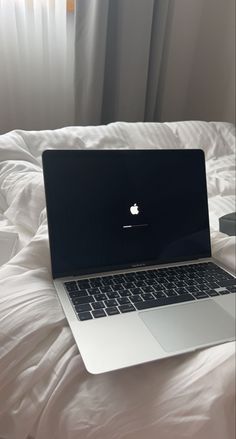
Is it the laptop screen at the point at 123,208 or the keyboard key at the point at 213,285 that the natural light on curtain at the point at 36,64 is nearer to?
the laptop screen at the point at 123,208

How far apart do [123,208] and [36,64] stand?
121 cm

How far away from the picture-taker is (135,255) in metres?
0.62

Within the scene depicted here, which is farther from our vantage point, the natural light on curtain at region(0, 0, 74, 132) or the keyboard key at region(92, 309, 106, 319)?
the natural light on curtain at region(0, 0, 74, 132)

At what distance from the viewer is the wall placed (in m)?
1.88

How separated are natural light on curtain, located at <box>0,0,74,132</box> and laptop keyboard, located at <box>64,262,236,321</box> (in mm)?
1256

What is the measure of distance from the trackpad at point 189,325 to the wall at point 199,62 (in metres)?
1.64

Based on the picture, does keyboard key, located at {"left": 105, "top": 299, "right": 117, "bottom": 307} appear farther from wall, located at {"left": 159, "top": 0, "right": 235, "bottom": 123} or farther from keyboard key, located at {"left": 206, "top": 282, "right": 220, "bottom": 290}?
wall, located at {"left": 159, "top": 0, "right": 235, "bottom": 123}

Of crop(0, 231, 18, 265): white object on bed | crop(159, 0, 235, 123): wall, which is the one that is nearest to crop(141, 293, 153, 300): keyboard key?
crop(0, 231, 18, 265): white object on bed

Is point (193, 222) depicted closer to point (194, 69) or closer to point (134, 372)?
point (134, 372)

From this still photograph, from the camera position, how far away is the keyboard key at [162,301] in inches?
20.2

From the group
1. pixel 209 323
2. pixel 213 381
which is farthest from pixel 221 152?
pixel 213 381

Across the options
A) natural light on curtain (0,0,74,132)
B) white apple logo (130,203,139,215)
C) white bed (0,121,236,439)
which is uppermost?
natural light on curtain (0,0,74,132)

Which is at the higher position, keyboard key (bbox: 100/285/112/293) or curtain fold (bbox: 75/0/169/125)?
curtain fold (bbox: 75/0/169/125)

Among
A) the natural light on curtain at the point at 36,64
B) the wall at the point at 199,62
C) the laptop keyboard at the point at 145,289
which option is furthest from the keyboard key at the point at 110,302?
the wall at the point at 199,62
